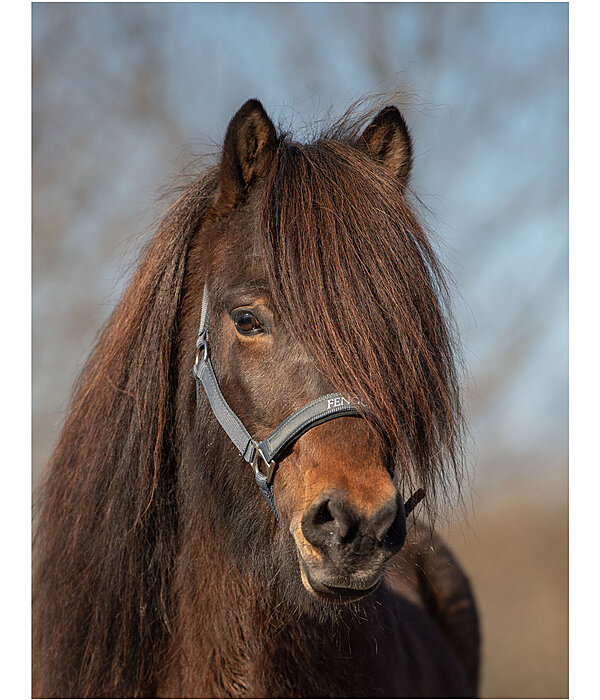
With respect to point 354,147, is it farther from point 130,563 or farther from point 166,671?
point 166,671

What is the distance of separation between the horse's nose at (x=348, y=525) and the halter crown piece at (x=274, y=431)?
187mm

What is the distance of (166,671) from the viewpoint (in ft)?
5.35

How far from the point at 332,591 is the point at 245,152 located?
1134mm

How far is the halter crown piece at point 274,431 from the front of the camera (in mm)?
1327

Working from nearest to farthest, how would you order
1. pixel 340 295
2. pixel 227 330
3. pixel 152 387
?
pixel 340 295 < pixel 227 330 < pixel 152 387

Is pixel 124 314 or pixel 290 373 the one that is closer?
pixel 290 373

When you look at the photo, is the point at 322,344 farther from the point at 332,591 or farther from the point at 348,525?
the point at 332,591

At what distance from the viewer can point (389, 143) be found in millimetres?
1783

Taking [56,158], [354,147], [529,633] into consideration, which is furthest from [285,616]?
[529,633]

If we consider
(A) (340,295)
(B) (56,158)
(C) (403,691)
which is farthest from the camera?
(B) (56,158)

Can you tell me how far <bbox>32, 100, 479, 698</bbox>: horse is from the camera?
133 centimetres

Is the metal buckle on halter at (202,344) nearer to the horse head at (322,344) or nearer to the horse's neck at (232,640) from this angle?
the horse head at (322,344)

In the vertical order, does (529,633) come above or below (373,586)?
below

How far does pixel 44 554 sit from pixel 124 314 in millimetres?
788
